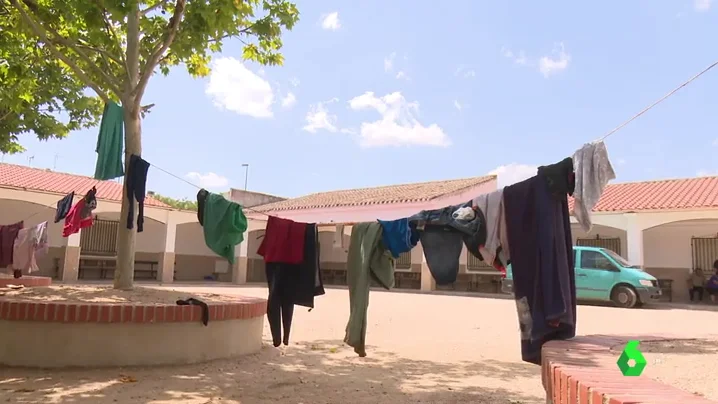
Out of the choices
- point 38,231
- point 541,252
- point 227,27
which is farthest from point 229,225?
point 38,231

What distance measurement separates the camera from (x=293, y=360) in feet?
18.0

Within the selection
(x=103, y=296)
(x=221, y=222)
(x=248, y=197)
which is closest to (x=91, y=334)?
(x=103, y=296)

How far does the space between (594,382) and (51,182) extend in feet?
72.0

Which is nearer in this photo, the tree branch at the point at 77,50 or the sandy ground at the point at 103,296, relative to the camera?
the sandy ground at the point at 103,296

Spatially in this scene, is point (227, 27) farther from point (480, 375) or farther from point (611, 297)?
point (611, 297)

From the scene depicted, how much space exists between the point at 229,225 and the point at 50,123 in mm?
6826

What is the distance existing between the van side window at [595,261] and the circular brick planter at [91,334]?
463 inches

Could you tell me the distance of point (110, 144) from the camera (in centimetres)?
638

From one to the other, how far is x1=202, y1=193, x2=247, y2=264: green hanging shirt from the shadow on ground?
A: 1.23m

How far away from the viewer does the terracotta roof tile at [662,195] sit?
15773mm

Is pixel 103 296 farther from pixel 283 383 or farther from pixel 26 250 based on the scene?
pixel 26 250

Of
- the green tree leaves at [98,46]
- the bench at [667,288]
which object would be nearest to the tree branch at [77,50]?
the green tree leaves at [98,46]

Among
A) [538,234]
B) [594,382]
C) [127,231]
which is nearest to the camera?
[594,382]

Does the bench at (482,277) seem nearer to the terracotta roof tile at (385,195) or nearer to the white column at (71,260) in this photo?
the terracotta roof tile at (385,195)
